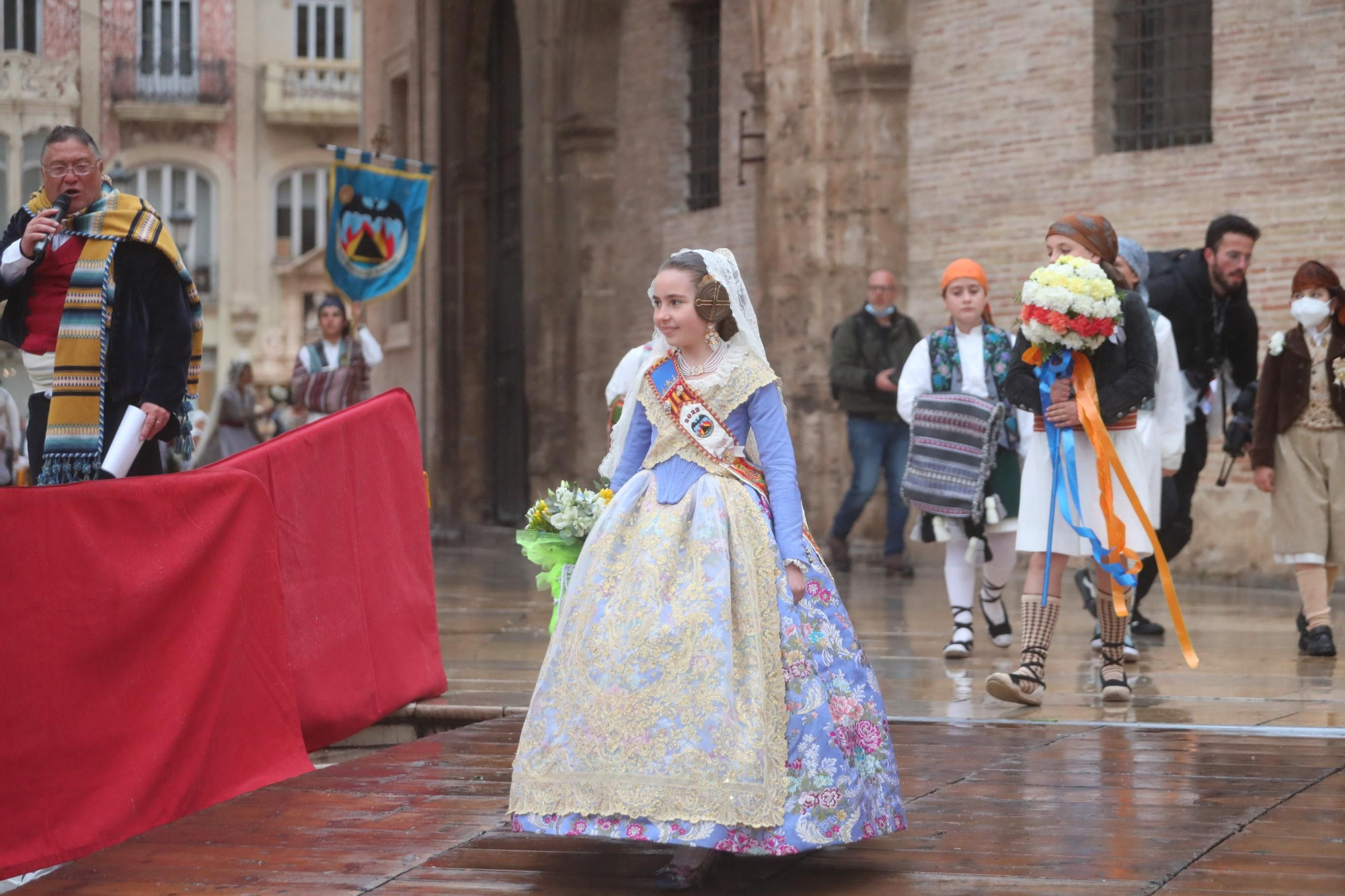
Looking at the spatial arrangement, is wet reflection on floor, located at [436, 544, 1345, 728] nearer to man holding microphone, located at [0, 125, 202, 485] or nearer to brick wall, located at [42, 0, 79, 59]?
man holding microphone, located at [0, 125, 202, 485]

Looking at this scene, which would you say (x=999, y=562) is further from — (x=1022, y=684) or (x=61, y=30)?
(x=61, y=30)

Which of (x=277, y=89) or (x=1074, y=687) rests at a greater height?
(x=277, y=89)

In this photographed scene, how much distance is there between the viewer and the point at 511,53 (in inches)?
854

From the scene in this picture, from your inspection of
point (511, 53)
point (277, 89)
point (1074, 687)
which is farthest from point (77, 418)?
point (277, 89)

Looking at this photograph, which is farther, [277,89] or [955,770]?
[277,89]

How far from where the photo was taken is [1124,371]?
6914 mm

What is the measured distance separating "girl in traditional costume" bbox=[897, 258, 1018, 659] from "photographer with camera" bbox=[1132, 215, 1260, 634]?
85 centimetres

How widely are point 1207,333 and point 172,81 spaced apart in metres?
39.3

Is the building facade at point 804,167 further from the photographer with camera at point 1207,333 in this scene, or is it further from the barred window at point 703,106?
the photographer with camera at point 1207,333

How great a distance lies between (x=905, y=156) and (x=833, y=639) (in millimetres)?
10531

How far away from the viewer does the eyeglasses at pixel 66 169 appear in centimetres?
595

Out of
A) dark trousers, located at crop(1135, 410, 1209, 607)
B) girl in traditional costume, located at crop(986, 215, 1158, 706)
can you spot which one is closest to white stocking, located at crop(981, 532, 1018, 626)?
dark trousers, located at crop(1135, 410, 1209, 607)

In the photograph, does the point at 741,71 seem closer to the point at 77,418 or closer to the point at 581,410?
the point at 581,410

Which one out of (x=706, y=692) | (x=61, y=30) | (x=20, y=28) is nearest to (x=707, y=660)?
(x=706, y=692)
